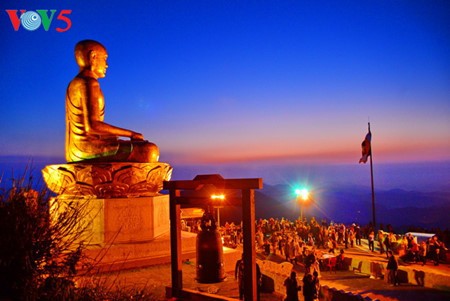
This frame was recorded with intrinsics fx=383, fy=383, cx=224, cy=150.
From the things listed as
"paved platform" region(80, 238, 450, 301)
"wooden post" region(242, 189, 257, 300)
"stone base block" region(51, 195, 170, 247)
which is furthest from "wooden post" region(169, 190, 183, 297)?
"stone base block" region(51, 195, 170, 247)

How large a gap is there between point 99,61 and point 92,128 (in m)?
1.83

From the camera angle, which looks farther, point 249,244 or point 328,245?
point 328,245

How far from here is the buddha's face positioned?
32.1ft

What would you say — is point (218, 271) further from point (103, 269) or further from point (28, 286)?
point (103, 269)

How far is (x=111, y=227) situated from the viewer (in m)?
8.39

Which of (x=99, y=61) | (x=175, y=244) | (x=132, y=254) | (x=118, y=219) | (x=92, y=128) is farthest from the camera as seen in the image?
(x=99, y=61)

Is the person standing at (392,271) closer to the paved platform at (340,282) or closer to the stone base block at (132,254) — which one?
the paved platform at (340,282)

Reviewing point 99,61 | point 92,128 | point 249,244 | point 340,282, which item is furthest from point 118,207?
point 340,282

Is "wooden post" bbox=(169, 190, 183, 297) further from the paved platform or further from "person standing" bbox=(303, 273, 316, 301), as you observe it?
"person standing" bbox=(303, 273, 316, 301)

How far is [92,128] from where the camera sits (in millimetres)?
9391

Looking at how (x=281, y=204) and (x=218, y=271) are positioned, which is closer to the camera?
(x=218, y=271)

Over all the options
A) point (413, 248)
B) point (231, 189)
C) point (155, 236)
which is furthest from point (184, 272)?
point (413, 248)

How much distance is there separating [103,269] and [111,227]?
983 millimetres

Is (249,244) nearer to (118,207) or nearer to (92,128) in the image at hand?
(118,207)
